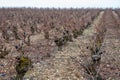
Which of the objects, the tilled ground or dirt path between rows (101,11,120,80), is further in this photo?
dirt path between rows (101,11,120,80)

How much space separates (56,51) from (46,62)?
108 inches

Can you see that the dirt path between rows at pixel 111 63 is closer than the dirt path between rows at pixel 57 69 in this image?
No

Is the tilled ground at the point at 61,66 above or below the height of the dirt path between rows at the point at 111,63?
above

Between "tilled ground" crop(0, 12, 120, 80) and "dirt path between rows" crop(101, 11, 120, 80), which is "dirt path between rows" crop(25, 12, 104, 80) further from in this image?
"dirt path between rows" crop(101, 11, 120, 80)

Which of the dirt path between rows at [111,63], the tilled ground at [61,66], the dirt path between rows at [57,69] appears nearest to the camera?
the dirt path between rows at [57,69]

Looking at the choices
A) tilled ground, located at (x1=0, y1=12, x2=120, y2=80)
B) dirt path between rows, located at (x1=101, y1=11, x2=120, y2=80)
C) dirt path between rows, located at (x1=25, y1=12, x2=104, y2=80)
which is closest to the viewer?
dirt path between rows, located at (x1=25, y1=12, x2=104, y2=80)

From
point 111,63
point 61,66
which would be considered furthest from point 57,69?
point 111,63

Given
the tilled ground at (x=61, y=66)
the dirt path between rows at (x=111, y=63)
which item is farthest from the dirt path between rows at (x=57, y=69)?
the dirt path between rows at (x=111, y=63)

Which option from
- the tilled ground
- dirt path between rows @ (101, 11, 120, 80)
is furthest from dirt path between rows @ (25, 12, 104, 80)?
dirt path between rows @ (101, 11, 120, 80)

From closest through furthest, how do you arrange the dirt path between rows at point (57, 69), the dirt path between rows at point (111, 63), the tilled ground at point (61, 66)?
the dirt path between rows at point (57, 69), the tilled ground at point (61, 66), the dirt path between rows at point (111, 63)

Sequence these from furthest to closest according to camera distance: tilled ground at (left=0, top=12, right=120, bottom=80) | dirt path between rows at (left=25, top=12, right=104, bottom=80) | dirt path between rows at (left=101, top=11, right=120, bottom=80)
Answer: dirt path between rows at (left=101, top=11, right=120, bottom=80)
tilled ground at (left=0, top=12, right=120, bottom=80)
dirt path between rows at (left=25, top=12, right=104, bottom=80)

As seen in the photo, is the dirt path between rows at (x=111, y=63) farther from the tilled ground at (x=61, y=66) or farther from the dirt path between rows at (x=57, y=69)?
the dirt path between rows at (x=57, y=69)

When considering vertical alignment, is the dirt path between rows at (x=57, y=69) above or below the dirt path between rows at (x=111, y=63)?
above

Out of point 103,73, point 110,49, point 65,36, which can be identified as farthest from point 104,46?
point 103,73
